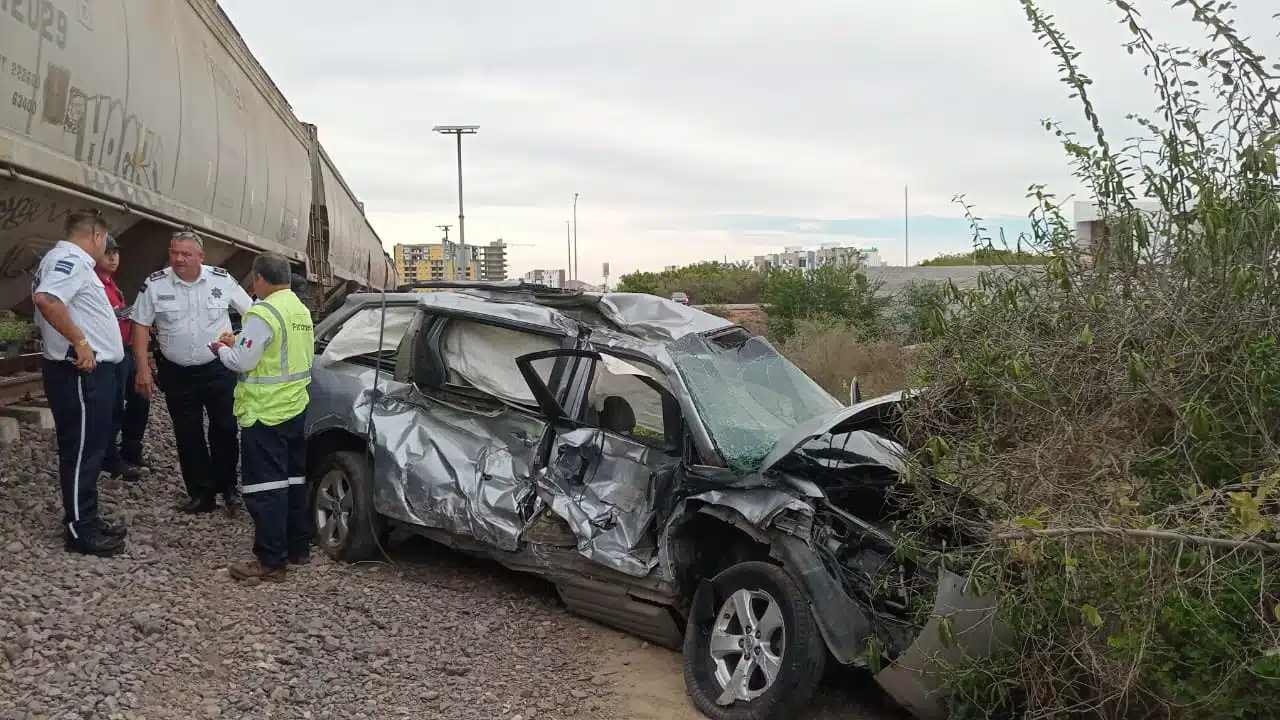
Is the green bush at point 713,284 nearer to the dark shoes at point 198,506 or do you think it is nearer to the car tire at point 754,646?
the dark shoes at point 198,506

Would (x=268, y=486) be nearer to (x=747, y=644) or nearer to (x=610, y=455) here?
(x=610, y=455)

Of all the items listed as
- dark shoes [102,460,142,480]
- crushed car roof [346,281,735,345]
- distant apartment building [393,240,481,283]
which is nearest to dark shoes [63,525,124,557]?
dark shoes [102,460,142,480]

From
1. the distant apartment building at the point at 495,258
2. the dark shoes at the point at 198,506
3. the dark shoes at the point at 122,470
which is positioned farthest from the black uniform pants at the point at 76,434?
the distant apartment building at the point at 495,258

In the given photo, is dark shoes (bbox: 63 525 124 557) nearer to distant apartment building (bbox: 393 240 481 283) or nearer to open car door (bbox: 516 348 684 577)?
open car door (bbox: 516 348 684 577)

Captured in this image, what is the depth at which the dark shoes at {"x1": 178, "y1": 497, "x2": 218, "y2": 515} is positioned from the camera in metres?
6.41

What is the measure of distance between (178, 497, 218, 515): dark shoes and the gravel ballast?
177 millimetres

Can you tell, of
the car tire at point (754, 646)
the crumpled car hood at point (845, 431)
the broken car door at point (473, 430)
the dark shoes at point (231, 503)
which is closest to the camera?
the car tire at point (754, 646)

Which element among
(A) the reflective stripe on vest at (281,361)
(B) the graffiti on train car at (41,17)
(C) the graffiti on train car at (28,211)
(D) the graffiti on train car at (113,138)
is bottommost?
(A) the reflective stripe on vest at (281,361)

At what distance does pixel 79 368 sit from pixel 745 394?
3.46 metres

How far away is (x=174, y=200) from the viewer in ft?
24.4

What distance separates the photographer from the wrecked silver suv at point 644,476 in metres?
4.12

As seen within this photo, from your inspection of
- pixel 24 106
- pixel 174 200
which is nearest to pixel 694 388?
pixel 24 106

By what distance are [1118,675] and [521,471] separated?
304cm

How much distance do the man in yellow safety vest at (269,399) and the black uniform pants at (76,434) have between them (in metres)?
0.66
